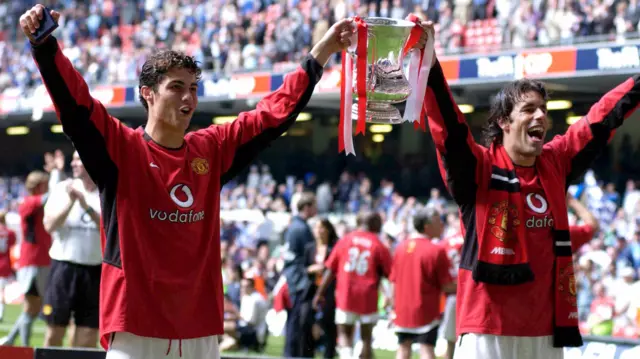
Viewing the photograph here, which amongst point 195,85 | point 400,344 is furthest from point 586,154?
point 400,344

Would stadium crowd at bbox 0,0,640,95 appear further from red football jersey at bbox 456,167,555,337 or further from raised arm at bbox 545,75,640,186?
red football jersey at bbox 456,167,555,337

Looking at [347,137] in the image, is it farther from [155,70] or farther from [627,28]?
[627,28]

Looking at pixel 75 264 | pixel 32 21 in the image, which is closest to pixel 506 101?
pixel 32 21

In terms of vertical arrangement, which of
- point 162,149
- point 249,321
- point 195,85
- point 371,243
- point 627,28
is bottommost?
point 249,321

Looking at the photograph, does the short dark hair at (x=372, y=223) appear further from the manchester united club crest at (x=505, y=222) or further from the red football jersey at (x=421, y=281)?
the manchester united club crest at (x=505, y=222)

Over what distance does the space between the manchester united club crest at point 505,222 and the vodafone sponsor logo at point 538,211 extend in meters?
0.06

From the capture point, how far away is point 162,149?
13.7 feet

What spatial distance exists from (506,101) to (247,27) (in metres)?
22.2

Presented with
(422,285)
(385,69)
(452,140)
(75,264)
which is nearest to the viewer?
(385,69)

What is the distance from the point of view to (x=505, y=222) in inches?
180

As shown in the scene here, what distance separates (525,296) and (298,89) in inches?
52.8

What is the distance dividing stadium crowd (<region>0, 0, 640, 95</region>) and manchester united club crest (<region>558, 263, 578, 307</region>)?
13.0m

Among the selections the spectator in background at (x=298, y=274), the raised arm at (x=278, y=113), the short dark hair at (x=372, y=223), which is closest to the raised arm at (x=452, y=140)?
the raised arm at (x=278, y=113)

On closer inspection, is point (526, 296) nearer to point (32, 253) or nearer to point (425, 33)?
point (425, 33)
